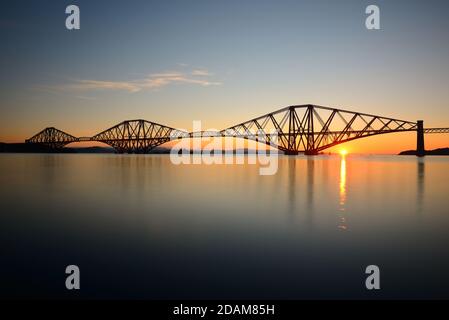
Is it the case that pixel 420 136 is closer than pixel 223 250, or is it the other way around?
pixel 223 250

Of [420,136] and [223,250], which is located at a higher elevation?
[420,136]

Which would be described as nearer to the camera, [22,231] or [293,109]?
[22,231]

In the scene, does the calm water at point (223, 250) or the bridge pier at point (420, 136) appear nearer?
the calm water at point (223, 250)

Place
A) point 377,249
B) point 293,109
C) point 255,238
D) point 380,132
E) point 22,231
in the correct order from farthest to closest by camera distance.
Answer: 1. point 293,109
2. point 380,132
3. point 22,231
4. point 255,238
5. point 377,249

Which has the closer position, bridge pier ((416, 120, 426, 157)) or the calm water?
the calm water

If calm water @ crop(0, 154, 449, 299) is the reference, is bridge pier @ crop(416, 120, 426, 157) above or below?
above

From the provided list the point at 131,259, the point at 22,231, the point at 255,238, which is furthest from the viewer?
the point at 22,231

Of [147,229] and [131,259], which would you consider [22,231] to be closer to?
[147,229]

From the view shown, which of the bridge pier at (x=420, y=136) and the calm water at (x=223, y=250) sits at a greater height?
the bridge pier at (x=420, y=136)

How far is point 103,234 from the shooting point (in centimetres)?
1145
